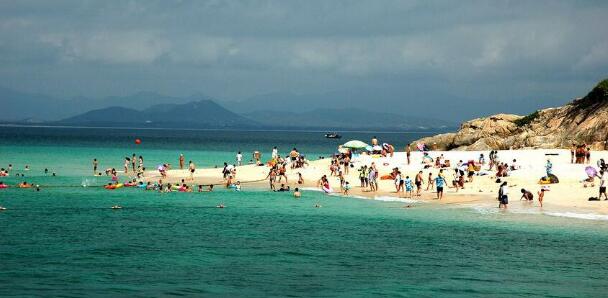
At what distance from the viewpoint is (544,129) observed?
258 ft

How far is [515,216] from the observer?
39.2m

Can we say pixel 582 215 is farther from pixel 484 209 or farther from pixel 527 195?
pixel 527 195

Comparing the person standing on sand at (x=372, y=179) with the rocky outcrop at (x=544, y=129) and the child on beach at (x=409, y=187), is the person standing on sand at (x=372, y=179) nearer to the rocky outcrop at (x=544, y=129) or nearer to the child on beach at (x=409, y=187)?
the child on beach at (x=409, y=187)

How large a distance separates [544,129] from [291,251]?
5577cm

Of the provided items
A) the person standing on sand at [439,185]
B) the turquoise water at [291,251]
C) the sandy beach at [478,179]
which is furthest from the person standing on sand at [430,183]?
the turquoise water at [291,251]

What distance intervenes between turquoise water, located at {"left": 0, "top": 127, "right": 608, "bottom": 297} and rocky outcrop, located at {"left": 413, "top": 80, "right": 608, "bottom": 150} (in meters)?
33.3

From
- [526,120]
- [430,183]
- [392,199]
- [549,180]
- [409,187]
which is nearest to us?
[392,199]

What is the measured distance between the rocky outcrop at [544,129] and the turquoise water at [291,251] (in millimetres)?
Answer: 33258

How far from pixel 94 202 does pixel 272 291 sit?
25803mm

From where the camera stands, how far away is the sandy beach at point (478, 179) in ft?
144

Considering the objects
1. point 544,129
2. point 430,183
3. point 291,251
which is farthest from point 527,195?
point 544,129

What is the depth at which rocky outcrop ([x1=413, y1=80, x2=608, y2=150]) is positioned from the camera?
2783 inches

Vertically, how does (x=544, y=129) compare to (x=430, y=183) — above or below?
above

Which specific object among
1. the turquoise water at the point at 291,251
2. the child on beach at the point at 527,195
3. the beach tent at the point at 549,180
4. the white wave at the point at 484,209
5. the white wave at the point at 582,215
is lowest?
the turquoise water at the point at 291,251
